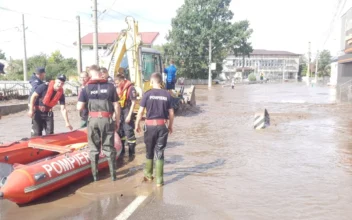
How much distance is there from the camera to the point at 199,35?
5441cm

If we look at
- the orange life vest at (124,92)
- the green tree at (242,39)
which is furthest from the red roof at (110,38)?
the orange life vest at (124,92)

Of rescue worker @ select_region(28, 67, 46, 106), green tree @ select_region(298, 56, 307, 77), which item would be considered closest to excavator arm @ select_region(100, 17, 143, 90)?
rescue worker @ select_region(28, 67, 46, 106)

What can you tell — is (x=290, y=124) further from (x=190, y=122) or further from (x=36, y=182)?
(x=36, y=182)

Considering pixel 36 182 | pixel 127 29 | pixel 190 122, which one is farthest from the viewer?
pixel 190 122

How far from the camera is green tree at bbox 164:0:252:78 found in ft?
179

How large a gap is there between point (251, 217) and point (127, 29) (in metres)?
9.31

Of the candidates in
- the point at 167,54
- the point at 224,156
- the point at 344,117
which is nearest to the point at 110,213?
the point at 224,156

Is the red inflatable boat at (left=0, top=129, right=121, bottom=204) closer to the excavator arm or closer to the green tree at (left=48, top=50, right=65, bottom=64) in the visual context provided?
the excavator arm

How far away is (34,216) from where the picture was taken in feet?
14.8

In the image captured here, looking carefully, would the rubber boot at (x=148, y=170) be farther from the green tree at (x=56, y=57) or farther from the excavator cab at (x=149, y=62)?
the green tree at (x=56, y=57)

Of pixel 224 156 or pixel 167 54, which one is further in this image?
pixel 167 54

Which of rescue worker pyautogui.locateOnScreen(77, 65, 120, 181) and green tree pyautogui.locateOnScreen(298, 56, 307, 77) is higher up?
green tree pyautogui.locateOnScreen(298, 56, 307, 77)

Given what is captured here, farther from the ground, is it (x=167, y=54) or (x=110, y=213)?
(x=167, y=54)

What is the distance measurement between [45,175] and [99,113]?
4.27 ft
